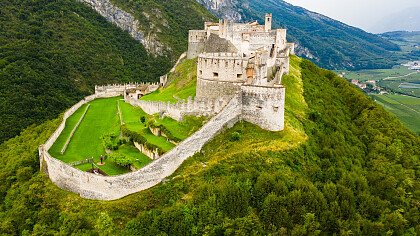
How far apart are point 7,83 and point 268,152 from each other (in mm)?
63987

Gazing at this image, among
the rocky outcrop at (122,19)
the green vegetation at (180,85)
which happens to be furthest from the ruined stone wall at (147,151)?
the rocky outcrop at (122,19)

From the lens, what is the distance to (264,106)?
112ft

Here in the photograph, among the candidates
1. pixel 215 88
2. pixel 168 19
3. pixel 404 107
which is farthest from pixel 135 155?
pixel 168 19

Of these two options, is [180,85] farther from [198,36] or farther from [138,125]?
[138,125]

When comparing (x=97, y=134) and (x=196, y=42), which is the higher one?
(x=196, y=42)

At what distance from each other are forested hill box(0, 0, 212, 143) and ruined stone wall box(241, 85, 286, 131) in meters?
45.2

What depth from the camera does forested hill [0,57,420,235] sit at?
27125 millimetres

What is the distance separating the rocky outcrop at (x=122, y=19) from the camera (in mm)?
143125

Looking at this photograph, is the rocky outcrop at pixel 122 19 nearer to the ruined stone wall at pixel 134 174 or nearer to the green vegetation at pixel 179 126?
the green vegetation at pixel 179 126

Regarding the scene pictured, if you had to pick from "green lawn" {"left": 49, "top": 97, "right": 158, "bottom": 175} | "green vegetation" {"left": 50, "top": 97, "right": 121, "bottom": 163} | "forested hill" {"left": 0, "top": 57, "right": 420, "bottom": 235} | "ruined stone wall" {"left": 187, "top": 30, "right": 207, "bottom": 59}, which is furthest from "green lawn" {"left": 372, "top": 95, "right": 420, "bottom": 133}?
"green vegetation" {"left": 50, "top": 97, "right": 121, "bottom": 163}

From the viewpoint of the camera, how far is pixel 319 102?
4862 centimetres

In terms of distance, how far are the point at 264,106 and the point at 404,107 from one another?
9499cm

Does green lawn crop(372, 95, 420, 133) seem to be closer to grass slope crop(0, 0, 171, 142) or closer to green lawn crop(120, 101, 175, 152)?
grass slope crop(0, 0, 171, 142)

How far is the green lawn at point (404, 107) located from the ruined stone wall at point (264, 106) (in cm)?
6533
